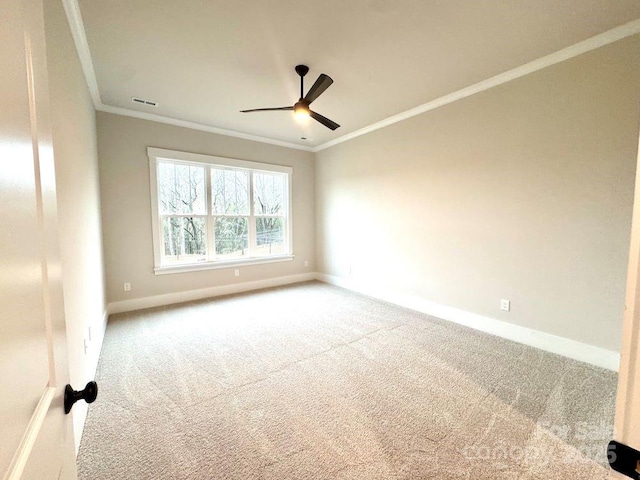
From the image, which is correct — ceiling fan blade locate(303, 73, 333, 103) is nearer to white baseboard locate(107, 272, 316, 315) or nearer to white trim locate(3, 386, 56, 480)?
white trim locate(3, 386, 56, 480)

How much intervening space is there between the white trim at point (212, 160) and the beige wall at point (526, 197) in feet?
6.30

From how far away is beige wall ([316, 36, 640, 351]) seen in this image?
7.32ft

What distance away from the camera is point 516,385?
2.07 metres

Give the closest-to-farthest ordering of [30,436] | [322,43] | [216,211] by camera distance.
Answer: [30,436] → [322,43] → [216,211]

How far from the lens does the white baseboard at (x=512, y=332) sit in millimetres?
2334

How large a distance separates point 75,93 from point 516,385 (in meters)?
4.21

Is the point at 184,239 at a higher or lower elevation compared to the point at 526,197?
lower

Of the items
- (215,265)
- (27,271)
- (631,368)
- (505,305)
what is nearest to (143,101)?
(215,265)

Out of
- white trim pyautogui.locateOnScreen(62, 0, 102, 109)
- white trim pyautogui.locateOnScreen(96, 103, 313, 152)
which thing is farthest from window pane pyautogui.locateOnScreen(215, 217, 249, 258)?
white trim pyautogui.locateOnScreen(62, 0, 102, 109)

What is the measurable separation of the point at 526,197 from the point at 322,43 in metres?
2.48

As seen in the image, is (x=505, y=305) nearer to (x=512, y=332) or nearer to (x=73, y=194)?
(x=512, y=332)

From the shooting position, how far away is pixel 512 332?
2.85 meters

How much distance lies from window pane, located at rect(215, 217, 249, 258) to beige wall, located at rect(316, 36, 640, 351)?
7.92 ft

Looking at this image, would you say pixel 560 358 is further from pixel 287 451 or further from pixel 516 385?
pixel 287 451
